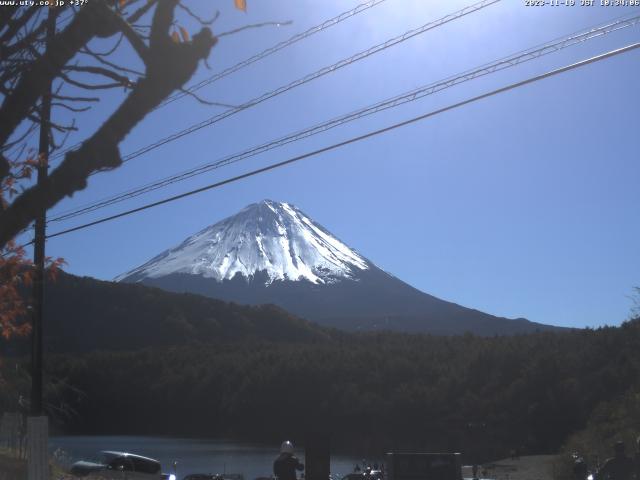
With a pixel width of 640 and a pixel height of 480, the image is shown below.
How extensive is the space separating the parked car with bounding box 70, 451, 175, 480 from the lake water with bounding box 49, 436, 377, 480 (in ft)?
38.2

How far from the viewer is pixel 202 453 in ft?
153

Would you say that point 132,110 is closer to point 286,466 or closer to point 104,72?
point 104,72

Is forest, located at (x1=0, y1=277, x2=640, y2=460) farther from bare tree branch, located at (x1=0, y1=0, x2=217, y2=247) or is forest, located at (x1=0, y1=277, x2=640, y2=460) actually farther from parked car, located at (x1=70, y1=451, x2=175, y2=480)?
bare tree branch, located at (x1=0, y1=0, x2=217, y2=247)

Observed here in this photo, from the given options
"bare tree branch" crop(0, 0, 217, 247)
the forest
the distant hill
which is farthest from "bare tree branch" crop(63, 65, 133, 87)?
the distant hill

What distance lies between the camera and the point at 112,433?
193ft

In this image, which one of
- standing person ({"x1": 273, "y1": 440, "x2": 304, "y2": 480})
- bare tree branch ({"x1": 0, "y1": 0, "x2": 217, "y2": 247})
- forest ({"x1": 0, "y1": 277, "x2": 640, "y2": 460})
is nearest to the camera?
bare tree branch ({"x1": 0, "y1": 0, "x2": 217, "y2": 247})

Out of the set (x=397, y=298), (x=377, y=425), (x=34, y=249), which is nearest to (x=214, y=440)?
(x=377, y=425)

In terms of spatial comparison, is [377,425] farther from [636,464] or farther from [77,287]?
[636,464]

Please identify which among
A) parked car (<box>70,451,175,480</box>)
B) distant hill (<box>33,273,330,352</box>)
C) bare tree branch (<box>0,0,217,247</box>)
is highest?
distant hill (<box>33,273,330,352</box>)

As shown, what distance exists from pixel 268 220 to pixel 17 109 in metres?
177

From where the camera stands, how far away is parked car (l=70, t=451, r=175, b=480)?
22.0m

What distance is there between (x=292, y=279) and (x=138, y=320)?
3862 inches

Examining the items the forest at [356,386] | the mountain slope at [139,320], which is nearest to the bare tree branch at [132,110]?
the forest at [356,386]

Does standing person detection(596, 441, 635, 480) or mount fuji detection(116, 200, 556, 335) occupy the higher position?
mount fuji detection(116, 200, 556, 335)
